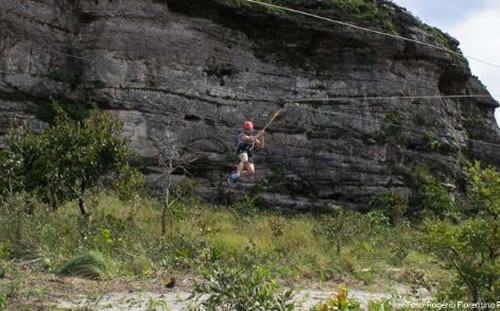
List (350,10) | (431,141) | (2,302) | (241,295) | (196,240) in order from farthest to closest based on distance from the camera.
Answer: (431,141), (350,10), (196,240), (2,302), (241,295)

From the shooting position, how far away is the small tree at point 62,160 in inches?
499

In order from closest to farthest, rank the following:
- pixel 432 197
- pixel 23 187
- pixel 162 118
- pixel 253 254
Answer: pixel 253 254, pixel 23 187, pixel 162 118, pixel 432 197

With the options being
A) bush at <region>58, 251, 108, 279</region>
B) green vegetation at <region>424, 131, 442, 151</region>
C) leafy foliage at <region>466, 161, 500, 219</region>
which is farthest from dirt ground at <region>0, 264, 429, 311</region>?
green vegetation at <region>424, 131, 442, 151</region>

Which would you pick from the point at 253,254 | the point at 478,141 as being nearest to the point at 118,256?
the point at 253,254

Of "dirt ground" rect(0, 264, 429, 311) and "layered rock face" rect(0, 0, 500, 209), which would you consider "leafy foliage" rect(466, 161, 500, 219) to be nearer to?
"dirt ground" rect(0, 264, 429, 311)

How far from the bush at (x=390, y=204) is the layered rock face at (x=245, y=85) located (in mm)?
473

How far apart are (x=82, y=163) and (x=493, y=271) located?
9434 millimetres

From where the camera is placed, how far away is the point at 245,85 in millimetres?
23438

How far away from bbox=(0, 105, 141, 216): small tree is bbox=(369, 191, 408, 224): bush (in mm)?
12010

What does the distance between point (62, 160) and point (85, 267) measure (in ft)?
17.7

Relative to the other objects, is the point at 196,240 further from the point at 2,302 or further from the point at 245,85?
the point at 245,85

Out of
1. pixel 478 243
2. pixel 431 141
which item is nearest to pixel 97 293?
pixel 478 243

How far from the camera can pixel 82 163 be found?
1312 cm

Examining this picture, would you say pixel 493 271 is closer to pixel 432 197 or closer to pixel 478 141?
pixel 432 197
